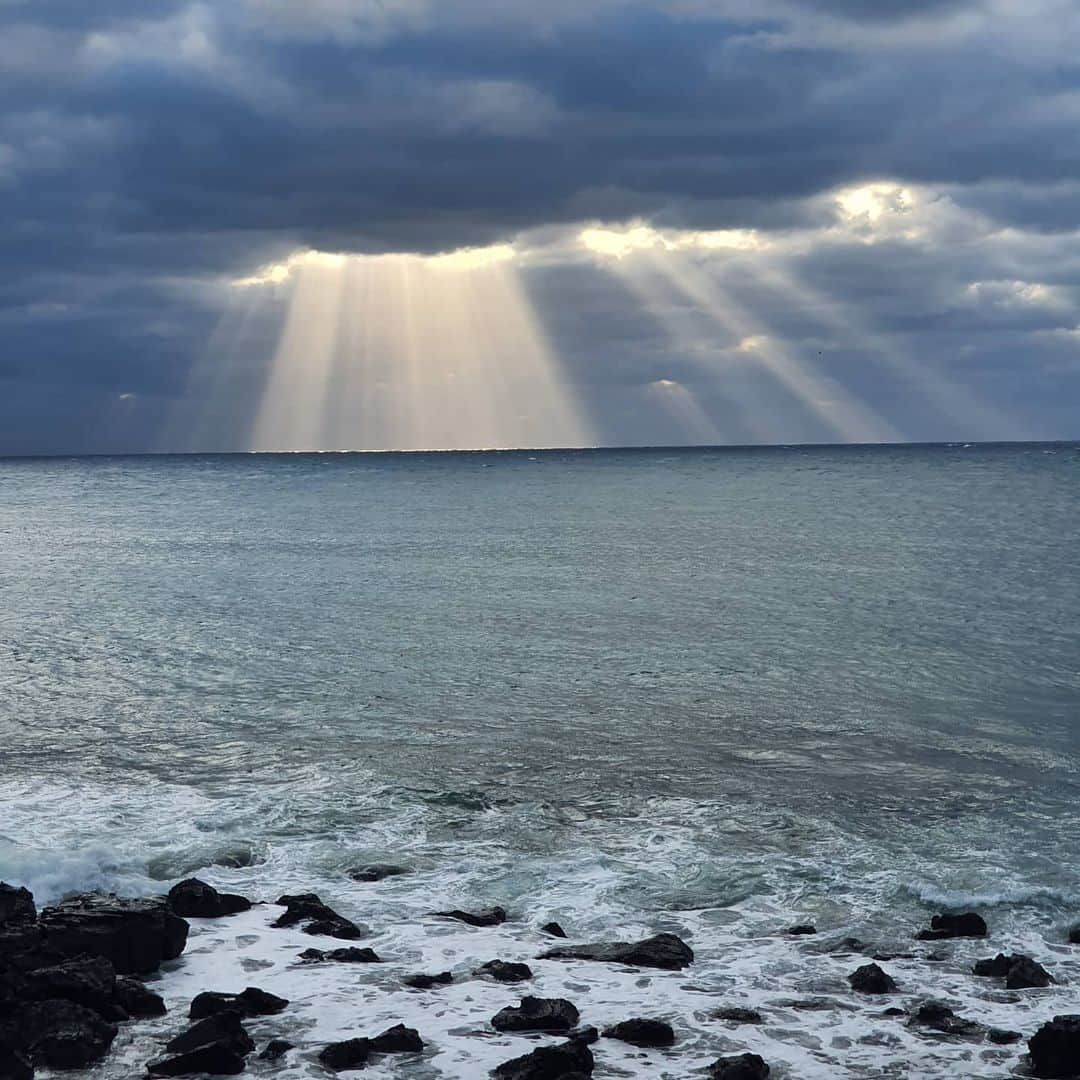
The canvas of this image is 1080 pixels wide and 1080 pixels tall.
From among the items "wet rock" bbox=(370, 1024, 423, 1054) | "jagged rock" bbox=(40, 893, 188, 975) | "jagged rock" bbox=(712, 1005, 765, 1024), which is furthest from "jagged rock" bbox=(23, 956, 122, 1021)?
"jagged rock" bbox=(712, 1005, 765, 1024)

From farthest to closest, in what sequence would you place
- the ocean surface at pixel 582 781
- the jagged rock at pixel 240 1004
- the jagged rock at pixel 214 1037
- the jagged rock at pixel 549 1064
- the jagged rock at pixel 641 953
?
the jagged rock at pixel 641 953, the ocean surface at pixel 582 781, the jagged rock at pixel 240 1004, the jagged rock at pixel 214 1037, the jagged rock at pixel 549 1064

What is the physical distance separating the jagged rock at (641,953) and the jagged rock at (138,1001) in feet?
15.7

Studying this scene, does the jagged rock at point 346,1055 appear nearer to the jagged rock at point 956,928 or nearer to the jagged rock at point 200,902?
the jagged rock at point 200,902

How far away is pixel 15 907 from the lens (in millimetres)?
15906

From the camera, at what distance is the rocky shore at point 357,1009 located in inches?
504

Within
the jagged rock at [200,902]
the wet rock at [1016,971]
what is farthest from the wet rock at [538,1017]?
the wet rock at [1016,971]

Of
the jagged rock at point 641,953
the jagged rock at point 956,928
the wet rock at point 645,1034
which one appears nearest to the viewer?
the wet rock at point 645,1034

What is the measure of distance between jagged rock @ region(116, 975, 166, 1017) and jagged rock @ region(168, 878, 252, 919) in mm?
3080

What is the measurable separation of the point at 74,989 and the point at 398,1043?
366 centimetres

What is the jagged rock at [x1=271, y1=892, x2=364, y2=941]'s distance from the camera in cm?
1688

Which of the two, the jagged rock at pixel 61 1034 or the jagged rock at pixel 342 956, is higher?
the jagged rock at pixel 61 1034

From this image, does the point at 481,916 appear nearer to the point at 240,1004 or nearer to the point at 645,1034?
the point at 240,1004

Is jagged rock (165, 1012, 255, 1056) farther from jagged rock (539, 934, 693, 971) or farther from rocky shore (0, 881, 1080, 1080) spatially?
jagged rock (539, 934, 693, 971)

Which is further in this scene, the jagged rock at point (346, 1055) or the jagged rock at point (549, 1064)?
the jagged rock at point (346, 1055)
